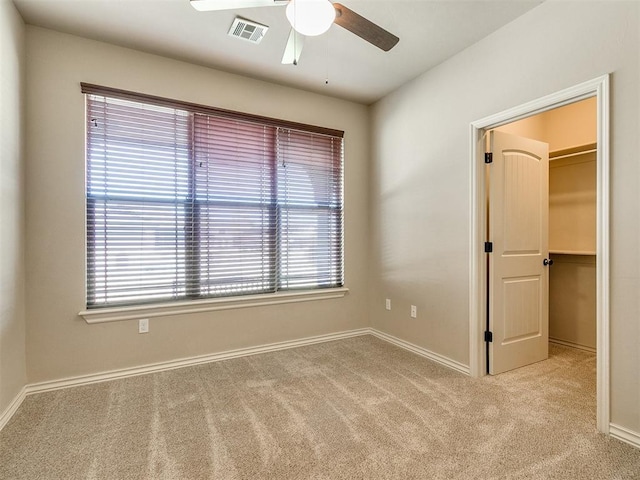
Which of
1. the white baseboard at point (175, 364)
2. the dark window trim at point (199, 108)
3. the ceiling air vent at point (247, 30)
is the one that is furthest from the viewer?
the dark window trim at point (199, 108)

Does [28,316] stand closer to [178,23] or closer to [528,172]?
[178,23]

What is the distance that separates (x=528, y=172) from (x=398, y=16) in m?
1.79

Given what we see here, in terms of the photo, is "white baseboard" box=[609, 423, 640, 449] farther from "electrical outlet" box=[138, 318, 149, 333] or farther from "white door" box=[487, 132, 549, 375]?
"electrical outlet" box=[138, 318, 149, 333]

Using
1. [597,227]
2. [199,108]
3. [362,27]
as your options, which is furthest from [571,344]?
[199,108]

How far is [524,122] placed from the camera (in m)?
3.42

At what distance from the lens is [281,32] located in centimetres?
256

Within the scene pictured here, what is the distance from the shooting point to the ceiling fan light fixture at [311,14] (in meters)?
1.50

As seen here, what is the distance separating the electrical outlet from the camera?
283 cm

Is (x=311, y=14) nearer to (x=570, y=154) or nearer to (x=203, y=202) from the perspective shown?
(x=203, y=202)

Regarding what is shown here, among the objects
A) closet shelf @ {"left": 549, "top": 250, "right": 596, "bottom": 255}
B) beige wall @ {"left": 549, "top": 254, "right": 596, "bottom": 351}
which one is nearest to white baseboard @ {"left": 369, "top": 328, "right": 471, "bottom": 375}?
beige wall @ {"left": 549, "top": 254, "right": 596, "bottom": 351}

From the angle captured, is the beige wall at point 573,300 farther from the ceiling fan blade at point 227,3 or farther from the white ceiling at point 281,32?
the ceiling fan blade at point 227,3

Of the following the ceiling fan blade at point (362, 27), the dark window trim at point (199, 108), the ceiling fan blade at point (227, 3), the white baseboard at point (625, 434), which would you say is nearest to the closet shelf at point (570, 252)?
the white baseboard at point (625, 434)

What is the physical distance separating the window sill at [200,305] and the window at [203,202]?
74 mm

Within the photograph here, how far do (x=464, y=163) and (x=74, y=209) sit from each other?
323 centimetres
